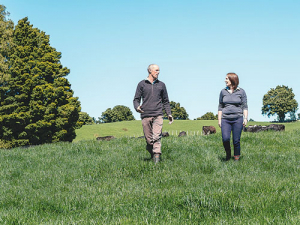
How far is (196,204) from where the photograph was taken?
428 cm

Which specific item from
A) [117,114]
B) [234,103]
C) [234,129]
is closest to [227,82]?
[234,103]

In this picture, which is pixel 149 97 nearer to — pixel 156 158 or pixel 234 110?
pixel 156 158

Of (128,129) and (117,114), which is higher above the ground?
(117,114)

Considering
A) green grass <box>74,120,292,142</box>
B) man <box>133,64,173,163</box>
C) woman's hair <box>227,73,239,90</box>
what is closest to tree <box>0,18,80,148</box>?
man <box>133,64,173,163</box>

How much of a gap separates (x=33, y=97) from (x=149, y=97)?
85.8ft

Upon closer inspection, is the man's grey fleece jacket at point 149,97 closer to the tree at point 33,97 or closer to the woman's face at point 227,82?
the woman's face at point 227,82

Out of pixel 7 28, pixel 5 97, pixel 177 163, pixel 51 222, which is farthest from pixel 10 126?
pixel 51 222

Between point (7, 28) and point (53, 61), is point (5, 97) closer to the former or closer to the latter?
point (53, 61)

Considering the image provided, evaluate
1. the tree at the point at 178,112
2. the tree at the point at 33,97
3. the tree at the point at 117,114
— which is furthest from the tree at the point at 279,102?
the tree at the point at 33,97

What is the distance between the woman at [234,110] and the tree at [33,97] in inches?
1023

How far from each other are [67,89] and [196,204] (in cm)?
3438

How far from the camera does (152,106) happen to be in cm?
817

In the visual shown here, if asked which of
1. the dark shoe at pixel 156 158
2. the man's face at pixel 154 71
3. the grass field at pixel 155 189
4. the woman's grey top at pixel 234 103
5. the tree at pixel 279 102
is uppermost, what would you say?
the tree at pixel 279 102

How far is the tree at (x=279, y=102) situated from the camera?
292 ft
